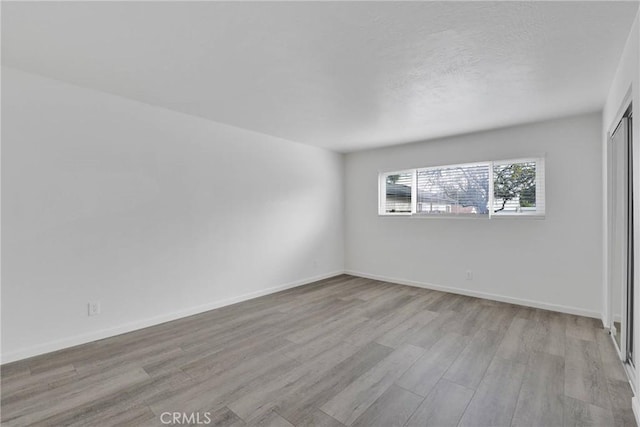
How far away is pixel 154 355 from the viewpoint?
8.46 feet

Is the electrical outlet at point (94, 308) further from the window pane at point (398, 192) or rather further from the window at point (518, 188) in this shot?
the window at point (518, 188)

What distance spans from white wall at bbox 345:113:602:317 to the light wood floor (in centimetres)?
51

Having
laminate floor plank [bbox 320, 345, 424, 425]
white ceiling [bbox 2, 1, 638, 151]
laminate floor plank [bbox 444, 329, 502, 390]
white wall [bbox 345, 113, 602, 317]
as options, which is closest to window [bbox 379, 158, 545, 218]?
white wall [bbox 345, 113, 602, 317]

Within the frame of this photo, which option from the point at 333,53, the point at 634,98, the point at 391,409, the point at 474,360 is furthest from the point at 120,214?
the point at 634,98

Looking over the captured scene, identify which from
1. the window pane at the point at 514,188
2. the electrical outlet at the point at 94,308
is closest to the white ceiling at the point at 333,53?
the window pane at the point at 514,188

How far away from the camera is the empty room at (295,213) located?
6.07 ft

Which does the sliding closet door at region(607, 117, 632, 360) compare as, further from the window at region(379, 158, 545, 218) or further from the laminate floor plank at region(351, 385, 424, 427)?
the laminate floor plank at region(351, 385, 424, 427)

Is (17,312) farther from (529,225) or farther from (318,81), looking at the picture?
(529,225)

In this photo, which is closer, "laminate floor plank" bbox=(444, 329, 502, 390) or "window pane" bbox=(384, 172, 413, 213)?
"laminate floor plank" bbox=(444, 329, 502, 390)

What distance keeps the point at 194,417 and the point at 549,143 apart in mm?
4698

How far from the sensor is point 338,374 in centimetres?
227

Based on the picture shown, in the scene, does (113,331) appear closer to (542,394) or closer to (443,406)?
(443,406)

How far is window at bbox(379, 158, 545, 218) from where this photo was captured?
3.90 meters

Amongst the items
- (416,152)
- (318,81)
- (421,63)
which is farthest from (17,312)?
(416,152)
